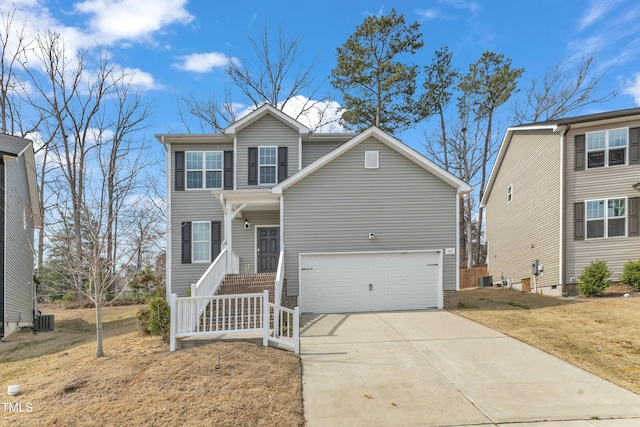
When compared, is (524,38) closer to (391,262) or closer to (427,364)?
(391,262)

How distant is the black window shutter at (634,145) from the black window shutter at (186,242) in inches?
641

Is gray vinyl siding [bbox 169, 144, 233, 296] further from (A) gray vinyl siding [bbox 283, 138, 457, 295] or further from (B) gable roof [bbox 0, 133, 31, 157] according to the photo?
(B) gable roof [bbox 0, 133, 31, 157]

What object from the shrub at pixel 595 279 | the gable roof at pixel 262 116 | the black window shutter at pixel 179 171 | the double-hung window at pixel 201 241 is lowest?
the shrub at pixel 595 279

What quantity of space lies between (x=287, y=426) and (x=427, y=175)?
30.3ft

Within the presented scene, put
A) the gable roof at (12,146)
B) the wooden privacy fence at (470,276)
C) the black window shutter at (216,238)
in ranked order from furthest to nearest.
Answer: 1. the wooden privacy fence at (470,276)
2. the black window shutter at (216,238)
3. the gable roof at (12,146)

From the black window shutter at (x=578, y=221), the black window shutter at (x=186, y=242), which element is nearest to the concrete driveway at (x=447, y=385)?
the black window shutter at (x=186, y=242)

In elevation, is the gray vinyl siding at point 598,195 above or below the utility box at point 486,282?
above

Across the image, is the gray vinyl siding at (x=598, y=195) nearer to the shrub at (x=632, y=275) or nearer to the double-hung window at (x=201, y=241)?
the shrub at (x=632, y=275)

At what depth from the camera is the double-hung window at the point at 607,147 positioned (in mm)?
13422

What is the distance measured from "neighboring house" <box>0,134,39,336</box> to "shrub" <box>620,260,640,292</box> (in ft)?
58.0

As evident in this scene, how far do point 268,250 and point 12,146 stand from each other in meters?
→ 8.55

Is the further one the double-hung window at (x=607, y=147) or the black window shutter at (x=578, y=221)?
the black window shutter at (x=578, y=221)

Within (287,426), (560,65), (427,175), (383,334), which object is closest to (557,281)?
(427,175)

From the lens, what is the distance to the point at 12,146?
37.0 ft
